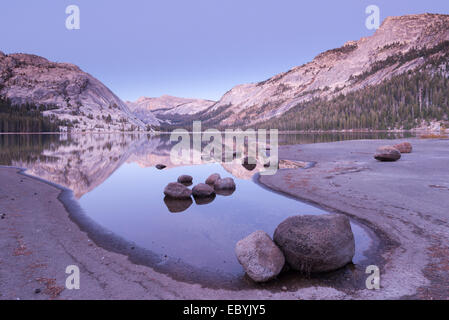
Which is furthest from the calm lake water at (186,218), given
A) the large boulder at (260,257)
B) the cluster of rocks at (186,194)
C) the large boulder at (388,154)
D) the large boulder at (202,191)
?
the large boulder at (388,154)

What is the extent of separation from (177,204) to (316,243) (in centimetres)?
1085

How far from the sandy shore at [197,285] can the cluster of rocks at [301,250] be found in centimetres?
61

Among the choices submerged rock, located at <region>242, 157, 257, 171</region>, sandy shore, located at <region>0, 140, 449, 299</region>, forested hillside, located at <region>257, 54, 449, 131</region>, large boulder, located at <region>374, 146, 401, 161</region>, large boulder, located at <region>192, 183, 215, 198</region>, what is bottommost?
sandy shore, located at <region>0, 140, 449, 299</region>

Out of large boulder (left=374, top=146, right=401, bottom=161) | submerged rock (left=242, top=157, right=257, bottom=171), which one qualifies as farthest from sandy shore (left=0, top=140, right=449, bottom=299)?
submerged rock (left=242, top=157, right=257, bottom=171)

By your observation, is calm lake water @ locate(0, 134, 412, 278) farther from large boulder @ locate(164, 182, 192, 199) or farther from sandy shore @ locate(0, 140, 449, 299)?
sandy shore @ locate(0, 140, 449, 299)

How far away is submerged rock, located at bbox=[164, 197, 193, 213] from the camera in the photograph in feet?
53.6

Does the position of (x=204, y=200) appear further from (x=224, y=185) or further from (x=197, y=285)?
(x=197, y=285)

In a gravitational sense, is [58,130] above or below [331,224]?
above

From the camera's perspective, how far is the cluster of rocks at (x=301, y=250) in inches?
326

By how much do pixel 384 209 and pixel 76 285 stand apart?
48.5ft

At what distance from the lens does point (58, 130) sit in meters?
192

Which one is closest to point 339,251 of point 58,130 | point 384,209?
point 384,209
